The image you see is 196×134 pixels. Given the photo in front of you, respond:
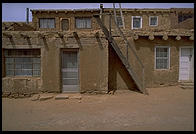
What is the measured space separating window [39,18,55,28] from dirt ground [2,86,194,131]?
12681 millimetres

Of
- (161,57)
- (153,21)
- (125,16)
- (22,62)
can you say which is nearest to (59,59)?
(22,62)

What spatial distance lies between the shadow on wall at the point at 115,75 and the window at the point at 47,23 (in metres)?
11.4

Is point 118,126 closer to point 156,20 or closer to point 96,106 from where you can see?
point 96,106

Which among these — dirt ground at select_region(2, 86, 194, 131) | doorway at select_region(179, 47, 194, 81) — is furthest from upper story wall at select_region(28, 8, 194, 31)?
dirt ground at select_region(2, 86, 194, 131)

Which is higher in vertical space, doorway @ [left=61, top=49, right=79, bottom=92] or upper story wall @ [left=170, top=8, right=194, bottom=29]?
upper story wall @ [left=170, top=8, right=194, bottom=29]

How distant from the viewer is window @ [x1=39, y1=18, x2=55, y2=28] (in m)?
19.1

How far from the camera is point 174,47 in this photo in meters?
10.9

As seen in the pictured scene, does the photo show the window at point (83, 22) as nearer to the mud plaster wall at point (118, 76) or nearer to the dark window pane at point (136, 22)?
the dark window pane at point (136, 22)

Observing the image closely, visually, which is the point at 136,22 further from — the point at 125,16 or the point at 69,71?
the point at 69,71

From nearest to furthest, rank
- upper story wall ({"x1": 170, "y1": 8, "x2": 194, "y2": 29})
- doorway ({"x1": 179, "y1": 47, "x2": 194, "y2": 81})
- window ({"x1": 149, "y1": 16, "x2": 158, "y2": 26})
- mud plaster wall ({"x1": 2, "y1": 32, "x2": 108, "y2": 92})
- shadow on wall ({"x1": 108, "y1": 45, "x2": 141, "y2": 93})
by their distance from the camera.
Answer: mud plaster wall ({"x1": 2, "y1": 32, "x2": 108, "y2": 92})
shadow on wall ({"x1": 108, "y1": 45, "x2": 141, "y2": 93})
doorway ({"x1": 179, "y1": 47, "x2": 194, "y2": 81})
upper story wall ({"x1": 170, "y1": 8, "x2": 194, "y2": 29})
window ({"x1": 149, "y1": 16, "x2": 158, "y2": 26})

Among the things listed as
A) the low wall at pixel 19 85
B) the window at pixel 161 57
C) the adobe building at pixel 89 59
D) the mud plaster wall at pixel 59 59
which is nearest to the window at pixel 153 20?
the adobe building at pixel 89 59

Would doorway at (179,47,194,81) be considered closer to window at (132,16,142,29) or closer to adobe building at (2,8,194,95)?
adobe building at (2,8,194,95)

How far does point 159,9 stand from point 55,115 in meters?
17.0

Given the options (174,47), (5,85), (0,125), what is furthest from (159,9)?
(0,125)
